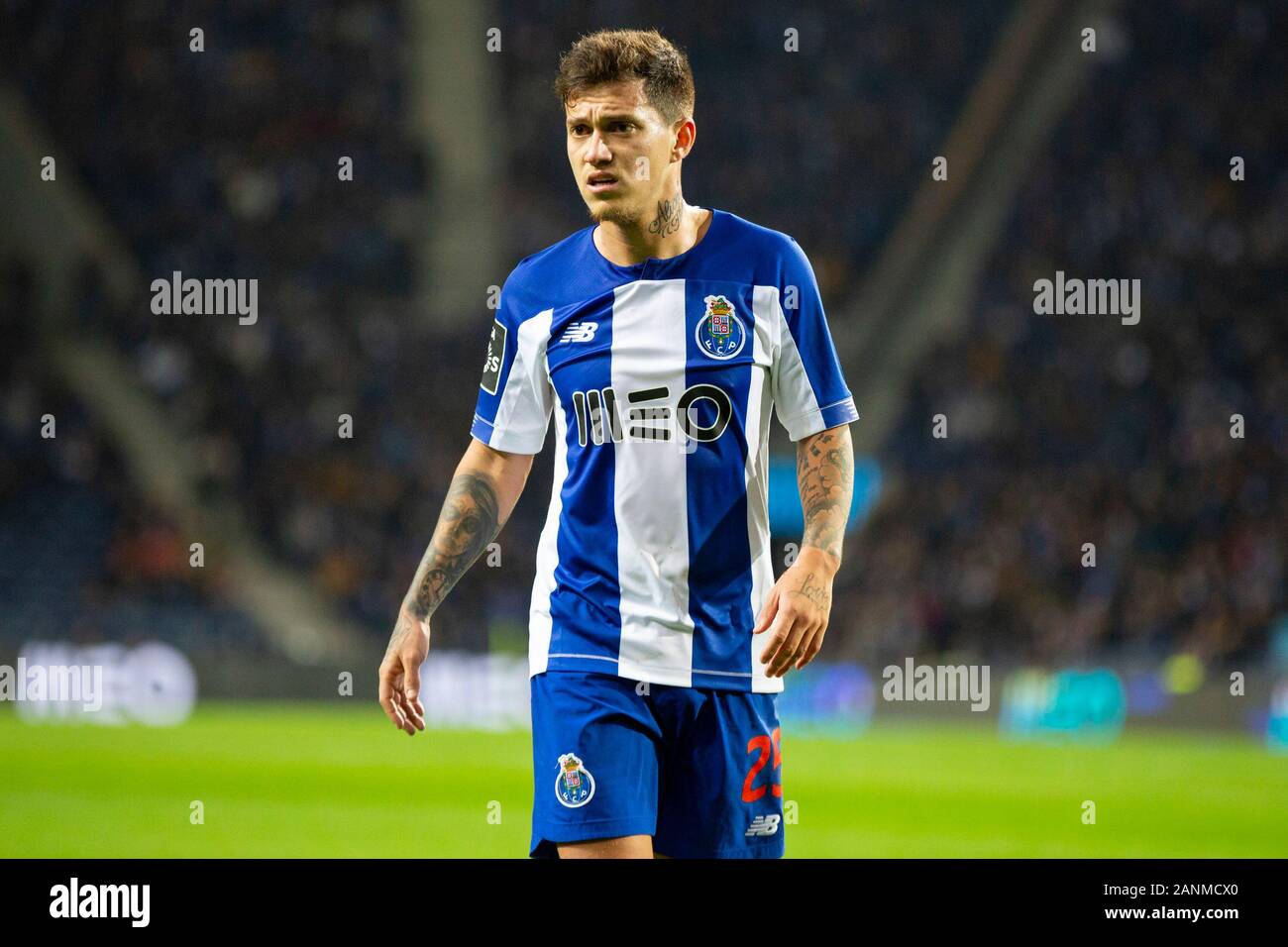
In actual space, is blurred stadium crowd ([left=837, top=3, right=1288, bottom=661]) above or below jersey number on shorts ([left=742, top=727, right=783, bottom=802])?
above

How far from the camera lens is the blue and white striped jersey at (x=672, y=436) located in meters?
3.90

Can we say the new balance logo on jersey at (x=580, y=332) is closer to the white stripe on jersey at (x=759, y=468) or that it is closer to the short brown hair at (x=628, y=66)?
the white stripe on jersey at (x=759, y=468)

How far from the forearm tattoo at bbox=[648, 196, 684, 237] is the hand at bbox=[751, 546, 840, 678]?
2.88 ft

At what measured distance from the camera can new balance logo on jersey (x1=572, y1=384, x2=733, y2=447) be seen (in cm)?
393

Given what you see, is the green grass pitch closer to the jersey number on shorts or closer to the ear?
the jersey number on shorts

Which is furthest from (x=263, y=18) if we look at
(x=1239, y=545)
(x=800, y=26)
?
(x=1239, y=545)

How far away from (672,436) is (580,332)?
1.13 ft

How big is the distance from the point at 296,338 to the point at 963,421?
28.1 feet

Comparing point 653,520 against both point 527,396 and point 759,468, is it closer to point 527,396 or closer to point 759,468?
point 759,468

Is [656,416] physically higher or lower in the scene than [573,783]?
higher

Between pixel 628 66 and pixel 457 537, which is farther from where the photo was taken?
pixel 457 537

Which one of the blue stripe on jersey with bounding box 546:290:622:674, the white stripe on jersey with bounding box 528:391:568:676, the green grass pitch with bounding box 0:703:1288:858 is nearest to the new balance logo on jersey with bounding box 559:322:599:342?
the blue stripe on jersey with bounding box 546:290:622:674

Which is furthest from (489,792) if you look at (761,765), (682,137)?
(682,137)

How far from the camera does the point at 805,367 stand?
4043 millimetres
